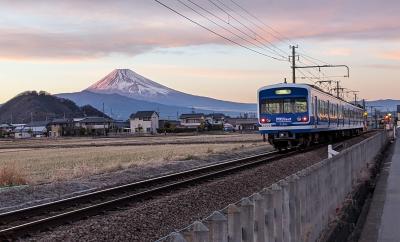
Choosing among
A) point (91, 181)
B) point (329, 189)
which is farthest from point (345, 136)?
point (329, 189)

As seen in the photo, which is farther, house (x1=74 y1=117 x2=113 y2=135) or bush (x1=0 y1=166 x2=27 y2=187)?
house (x1=74 y1=117 x2=113 y2=135)

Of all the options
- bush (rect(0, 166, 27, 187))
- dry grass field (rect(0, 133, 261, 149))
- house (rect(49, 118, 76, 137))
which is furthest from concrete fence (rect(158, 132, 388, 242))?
house (rect(49, 118, 76, 137))

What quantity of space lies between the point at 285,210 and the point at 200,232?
295 cm

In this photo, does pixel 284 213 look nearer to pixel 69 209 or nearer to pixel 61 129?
pixel 69 209

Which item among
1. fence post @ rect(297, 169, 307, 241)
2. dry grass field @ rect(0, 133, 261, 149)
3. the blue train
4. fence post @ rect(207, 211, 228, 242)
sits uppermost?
the blue train

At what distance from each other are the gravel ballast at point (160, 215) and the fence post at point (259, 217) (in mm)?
4162

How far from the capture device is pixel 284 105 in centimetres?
2970

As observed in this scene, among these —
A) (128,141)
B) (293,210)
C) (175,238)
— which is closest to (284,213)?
(293,210)

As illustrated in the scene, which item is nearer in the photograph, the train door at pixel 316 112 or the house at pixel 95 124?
the train door at pixel 316 112

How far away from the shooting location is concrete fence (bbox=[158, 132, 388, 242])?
413cm

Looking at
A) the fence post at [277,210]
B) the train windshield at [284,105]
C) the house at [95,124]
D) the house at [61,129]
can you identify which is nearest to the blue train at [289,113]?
the train windshield at [284,105]

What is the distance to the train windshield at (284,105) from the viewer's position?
1154 inches

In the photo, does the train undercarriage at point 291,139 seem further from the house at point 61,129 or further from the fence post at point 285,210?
the house at point 61,129

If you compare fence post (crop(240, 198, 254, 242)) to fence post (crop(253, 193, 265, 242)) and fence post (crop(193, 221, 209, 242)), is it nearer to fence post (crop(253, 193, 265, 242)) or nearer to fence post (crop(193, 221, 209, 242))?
fence post (crop(253, 193, 265, 242))
